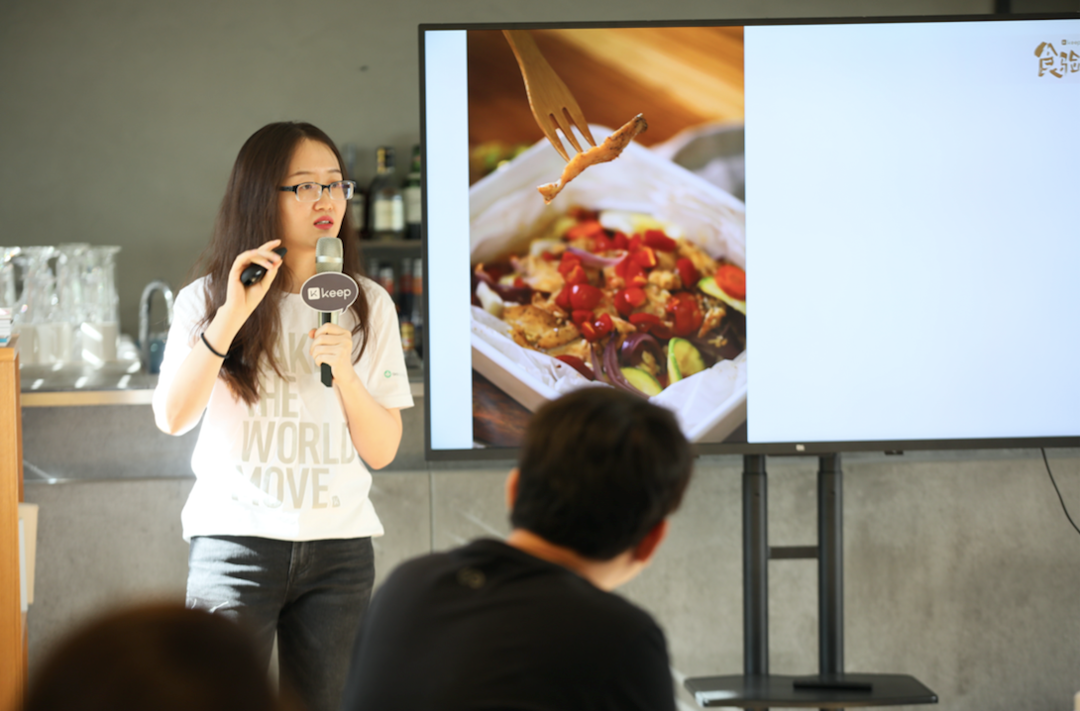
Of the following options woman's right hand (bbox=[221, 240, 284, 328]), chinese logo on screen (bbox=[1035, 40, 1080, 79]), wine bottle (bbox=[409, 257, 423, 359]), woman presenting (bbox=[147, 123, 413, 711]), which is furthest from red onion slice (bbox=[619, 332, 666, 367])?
wine bottle (bbox=[409, 257, 423, 359])

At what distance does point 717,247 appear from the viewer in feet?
7.20

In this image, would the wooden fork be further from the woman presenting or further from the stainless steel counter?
the stainless steel counter

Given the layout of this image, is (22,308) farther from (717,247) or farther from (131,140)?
(717,247)

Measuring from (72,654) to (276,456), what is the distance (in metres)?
1.26

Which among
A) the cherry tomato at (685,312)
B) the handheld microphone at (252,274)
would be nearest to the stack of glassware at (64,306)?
the handheld microphone at (252,274)

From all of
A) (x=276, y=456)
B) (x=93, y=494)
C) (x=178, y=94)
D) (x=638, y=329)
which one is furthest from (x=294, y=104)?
(x=276, y=456)

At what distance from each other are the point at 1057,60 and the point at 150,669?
93.2 inches

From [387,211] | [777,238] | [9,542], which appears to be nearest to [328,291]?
[9,542]

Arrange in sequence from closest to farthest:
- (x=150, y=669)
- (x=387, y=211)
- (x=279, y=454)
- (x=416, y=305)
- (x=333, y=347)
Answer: (x=150, y=669) < (x=333, y=347) < (x=279, y=454) < (x=387, y=211) < (x=416, y=305)

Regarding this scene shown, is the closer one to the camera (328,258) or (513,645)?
(513,645)

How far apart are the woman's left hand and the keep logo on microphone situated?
1.5 inches

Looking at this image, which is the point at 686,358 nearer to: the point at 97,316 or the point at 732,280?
the point at 732,280

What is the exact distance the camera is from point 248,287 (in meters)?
1.64

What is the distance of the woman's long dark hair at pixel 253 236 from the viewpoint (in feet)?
5.61
